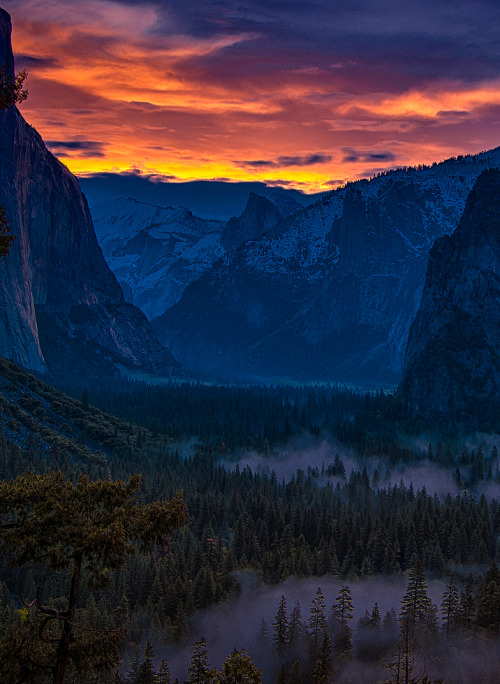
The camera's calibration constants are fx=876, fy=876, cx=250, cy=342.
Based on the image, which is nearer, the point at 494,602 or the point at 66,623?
the point at 66,623

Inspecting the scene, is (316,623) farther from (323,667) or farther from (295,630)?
(323,667)

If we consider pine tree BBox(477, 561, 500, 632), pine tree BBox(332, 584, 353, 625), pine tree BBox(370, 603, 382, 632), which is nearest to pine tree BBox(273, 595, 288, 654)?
pine tree BBox(332, 584, 353, 625)

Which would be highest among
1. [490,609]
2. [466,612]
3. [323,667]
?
[490,609]

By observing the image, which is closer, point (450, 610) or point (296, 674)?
point (296, 674)

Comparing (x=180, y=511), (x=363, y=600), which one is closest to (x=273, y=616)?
(x=363, y=600)

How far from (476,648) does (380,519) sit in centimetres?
6696

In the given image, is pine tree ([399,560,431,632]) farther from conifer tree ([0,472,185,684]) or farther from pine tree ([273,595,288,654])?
conifer tree ([0,472,185,684])

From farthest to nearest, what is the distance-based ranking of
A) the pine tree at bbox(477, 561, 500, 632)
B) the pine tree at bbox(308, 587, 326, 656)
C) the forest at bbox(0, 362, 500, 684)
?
the pine tree at bbox(308, 587, 326, 656), the pine tree at bbox(477, 561, 500, 632), the forest at bbox(0, 362, 500, 684)

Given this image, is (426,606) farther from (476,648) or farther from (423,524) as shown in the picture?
(423,524)

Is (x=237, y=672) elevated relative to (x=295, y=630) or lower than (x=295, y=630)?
elevated

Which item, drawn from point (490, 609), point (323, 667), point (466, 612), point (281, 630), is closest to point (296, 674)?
point (323, 667)

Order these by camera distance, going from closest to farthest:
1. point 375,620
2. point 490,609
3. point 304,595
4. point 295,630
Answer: point 490,609, point 295,630, point 375,620, point 304,595

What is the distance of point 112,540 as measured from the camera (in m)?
36.7

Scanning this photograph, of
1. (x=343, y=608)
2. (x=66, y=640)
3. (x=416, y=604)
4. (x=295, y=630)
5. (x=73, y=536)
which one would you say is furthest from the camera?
(x=416, y=604)
